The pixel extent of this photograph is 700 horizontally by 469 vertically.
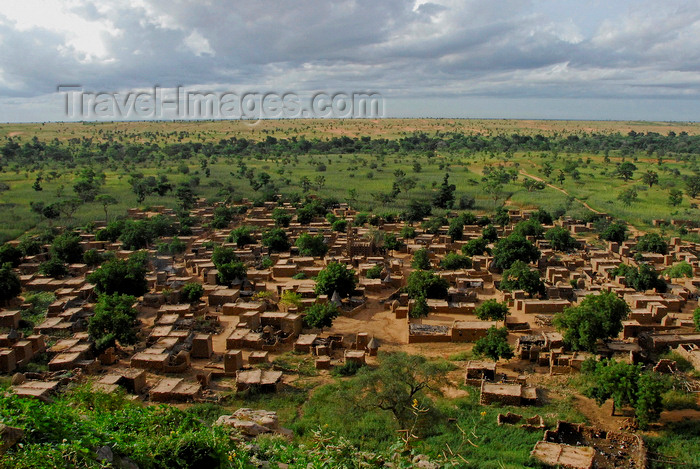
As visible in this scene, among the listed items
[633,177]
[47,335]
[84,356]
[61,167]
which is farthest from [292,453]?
[61,167]

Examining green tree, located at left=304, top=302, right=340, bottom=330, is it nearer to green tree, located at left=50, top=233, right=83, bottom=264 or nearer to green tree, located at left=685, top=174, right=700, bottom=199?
green tree, located at left=50, top=233, right=83, bottom=264

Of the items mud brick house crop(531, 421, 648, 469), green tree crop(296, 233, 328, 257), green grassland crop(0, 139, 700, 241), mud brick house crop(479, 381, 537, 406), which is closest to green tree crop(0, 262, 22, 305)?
green tree crop(296, 233, 328, 257)

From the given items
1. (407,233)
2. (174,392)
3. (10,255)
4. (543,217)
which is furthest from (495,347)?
(543,217)

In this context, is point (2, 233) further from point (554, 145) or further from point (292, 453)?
point (554, 145)

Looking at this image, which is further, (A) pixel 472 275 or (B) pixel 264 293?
(A) pixel 472 275

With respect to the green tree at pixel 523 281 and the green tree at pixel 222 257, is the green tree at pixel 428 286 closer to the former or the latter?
the green tree at pixel 523 281

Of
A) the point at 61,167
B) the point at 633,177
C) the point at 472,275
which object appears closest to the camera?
the point at 472,275
